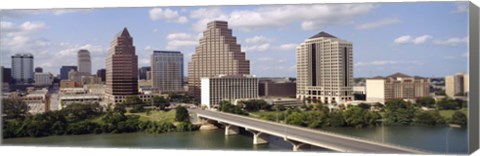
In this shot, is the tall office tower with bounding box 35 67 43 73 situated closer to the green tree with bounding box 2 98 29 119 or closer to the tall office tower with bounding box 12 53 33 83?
the tall office tower with bounding box 12 53 33 83

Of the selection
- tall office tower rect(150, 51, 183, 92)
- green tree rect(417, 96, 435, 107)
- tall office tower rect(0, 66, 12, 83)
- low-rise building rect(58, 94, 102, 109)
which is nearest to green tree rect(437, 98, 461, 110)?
green tree rect(417, 96, 435, 107)

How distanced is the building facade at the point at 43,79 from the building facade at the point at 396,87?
4.56 meters

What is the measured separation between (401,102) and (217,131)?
116 inches

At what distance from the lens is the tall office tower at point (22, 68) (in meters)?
7.24

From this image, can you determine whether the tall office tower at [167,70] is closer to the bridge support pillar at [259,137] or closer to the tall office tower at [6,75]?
the bridge support pillar at [259,137]

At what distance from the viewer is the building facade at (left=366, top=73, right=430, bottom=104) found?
257 inches

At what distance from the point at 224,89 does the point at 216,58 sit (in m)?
0.55

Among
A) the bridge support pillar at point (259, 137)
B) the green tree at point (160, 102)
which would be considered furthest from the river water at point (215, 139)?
the green tree at point (160, 102)

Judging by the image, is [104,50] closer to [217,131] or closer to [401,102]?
[217,131]

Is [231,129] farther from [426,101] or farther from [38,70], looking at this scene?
[426,101]

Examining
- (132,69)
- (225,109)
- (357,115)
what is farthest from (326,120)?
(132,69)

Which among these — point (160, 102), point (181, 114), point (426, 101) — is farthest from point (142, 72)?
point (426, 101)

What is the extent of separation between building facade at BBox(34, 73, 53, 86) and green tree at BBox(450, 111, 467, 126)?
17.9 ft

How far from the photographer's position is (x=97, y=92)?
8.43 meters
